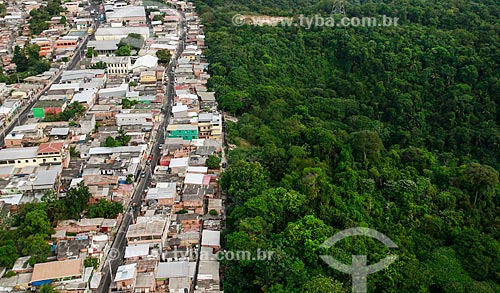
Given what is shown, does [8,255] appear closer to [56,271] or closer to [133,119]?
[56,271]

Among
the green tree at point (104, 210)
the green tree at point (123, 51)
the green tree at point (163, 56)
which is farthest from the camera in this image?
the green tree at point (123, 51)

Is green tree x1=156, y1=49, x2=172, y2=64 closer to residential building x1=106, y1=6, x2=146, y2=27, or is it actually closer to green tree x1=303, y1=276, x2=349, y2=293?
residential building x1=106, y1=6, x2=146, y2=27

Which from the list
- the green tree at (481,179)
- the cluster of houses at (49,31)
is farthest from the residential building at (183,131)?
the cluster of houses at (49,31)

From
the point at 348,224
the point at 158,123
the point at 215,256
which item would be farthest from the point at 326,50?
the point at 215,256

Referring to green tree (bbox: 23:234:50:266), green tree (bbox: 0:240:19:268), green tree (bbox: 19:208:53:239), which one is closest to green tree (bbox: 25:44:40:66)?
green tree (bbox: 19:208:53:239)

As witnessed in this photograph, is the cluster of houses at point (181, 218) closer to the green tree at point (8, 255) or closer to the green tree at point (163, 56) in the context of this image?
the green tree at point (8, 255)

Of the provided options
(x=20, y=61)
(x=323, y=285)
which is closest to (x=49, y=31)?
(x=20, y=61)
